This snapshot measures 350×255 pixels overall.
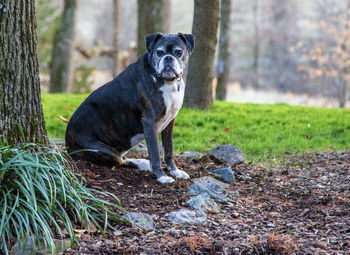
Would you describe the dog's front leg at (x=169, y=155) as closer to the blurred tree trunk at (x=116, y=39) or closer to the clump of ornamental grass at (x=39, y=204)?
the clump of ornamental grass at (x=39, y=204)

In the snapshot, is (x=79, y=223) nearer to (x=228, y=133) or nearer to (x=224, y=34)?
(x=228, y=133)

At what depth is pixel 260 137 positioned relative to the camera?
23.6 ft

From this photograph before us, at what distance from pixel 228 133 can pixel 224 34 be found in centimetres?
544

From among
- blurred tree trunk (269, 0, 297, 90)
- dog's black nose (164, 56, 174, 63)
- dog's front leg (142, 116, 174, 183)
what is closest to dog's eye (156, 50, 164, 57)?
dog's black nose (164, 56, 174, 63)

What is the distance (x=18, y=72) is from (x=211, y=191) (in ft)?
6.81

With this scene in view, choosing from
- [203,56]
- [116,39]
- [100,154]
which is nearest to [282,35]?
[116,39]

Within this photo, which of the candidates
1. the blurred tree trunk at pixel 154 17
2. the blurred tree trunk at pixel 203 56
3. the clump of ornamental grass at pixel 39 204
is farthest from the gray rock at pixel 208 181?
the blurred tree trunk at pixel 154 17

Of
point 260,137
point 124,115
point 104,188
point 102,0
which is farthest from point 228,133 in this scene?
point 102,0

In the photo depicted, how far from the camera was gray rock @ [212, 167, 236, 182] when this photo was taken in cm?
465

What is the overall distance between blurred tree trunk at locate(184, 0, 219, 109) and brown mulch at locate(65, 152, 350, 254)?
346 centimetres

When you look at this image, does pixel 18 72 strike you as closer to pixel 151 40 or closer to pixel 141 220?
pixel 151 40

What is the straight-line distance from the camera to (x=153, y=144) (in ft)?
14.2

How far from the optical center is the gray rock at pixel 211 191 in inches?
157

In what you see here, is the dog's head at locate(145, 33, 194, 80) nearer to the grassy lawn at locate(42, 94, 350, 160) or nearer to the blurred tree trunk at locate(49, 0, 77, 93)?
the grassy lawn at locate(42, 94, 350, 160)
